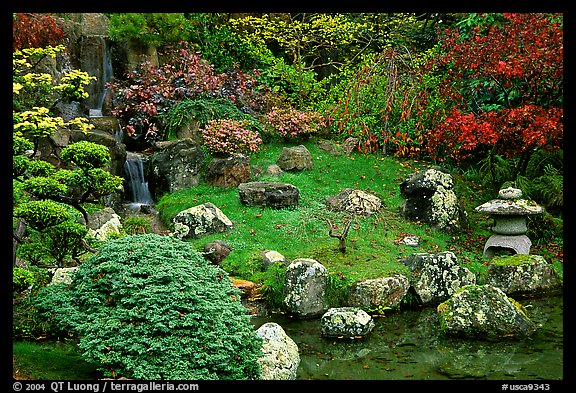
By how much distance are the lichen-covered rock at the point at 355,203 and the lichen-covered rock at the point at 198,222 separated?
1.97 metres

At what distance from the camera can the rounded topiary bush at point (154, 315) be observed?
4.07 m

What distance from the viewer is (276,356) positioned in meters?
5.04

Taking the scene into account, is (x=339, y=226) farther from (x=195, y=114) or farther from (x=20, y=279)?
(x=20, y=279)

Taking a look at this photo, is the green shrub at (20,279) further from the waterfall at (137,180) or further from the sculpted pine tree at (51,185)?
the waterfall at (137,180)

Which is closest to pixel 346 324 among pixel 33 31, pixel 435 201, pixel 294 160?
pixel 435 201

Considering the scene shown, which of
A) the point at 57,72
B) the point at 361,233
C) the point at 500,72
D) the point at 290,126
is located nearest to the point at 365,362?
the point at 361,233

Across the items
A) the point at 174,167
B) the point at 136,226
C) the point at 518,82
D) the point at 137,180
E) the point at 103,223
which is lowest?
the point at 136,226

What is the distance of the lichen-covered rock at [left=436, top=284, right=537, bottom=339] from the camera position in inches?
244

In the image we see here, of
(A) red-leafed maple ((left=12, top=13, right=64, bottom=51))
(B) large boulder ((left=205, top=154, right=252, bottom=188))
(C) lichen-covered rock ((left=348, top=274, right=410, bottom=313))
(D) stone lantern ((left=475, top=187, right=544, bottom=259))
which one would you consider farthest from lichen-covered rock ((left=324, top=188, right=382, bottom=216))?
(A) red-leafed maple ((left=12, top=13, right=64, bottom=51))

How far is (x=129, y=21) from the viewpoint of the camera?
40.5ft

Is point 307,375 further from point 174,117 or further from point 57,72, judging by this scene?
point 57,72

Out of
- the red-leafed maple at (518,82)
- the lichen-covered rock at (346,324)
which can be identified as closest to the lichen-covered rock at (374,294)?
the lichen-covered rock at (346,324)

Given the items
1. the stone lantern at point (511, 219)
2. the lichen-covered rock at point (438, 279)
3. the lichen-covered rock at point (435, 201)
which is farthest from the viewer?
the lichen-covered rock at point (435, 201)

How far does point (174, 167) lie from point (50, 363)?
6.24 metres
